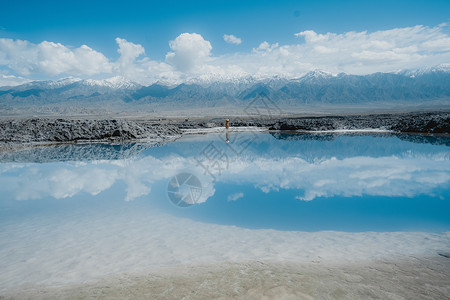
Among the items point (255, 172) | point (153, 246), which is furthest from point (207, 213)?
point (255, 172)

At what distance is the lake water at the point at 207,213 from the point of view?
453cm

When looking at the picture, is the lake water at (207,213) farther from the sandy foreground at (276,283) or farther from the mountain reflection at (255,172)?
the sandy foreground at (276,283)

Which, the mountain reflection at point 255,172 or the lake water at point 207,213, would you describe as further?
the mountain reflection at point 255,172

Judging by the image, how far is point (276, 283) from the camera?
358 centimetres

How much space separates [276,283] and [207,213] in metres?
3.20

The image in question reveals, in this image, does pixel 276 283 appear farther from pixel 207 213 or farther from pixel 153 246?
pixel 207 213

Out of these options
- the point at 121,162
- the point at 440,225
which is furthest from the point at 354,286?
the point at 121,162

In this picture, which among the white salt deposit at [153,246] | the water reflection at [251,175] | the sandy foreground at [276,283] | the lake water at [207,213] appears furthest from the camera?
the water reflection at [251,175]

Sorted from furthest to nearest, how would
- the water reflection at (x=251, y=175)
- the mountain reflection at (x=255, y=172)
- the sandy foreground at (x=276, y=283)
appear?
the mountain reflection at (x=255, y=172) → the water reflection at (x=251, y=175) → the sandy foreground at (x=276, y=283)

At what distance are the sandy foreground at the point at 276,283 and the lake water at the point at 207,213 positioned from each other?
0.31 metres

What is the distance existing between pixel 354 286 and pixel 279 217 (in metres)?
2.75

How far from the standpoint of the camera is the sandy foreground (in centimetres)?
337

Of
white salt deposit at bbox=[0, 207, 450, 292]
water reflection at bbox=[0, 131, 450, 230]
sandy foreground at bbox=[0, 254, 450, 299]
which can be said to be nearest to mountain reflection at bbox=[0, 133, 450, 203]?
water reflection at bbox=[0, 131, 450, 230]

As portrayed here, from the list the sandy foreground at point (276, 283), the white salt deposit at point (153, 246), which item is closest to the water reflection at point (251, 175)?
the white salt deposit at point (153, 246)
